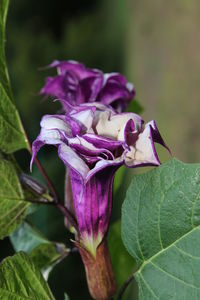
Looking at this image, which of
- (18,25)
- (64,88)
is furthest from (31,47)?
(64,88)

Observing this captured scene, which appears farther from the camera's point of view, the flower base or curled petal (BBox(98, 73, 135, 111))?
curled petal (BBox(98, 73, 135, 111))

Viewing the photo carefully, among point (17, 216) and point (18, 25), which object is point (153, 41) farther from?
point (17, 216)

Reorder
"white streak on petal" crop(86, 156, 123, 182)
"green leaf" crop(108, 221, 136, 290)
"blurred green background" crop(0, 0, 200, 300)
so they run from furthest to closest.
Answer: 1. "blurred green background" crop(0, 0, 200, 300)
2. "green leaf" crop(108, 221, 136, 290)
3. "white streak on petal" crop(86, 156, 123, 182)

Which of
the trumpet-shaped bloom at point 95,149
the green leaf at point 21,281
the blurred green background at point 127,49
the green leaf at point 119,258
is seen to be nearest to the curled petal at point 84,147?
the trumpet-shaped bloom at point 95,149

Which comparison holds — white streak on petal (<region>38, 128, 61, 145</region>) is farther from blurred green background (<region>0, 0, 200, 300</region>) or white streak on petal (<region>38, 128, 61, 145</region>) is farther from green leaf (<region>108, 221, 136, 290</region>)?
blurred green background (<region>0, 0, 200, 300</region>)

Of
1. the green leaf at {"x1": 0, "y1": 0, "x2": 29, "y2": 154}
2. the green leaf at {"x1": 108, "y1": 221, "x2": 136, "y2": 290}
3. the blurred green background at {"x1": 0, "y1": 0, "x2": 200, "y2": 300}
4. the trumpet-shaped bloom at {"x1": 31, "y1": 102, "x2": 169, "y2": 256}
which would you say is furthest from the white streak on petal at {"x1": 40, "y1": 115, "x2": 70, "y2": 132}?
the blurred green background at {"x1": 0, "y1": 0, "x2": 200, "y2": 300}
